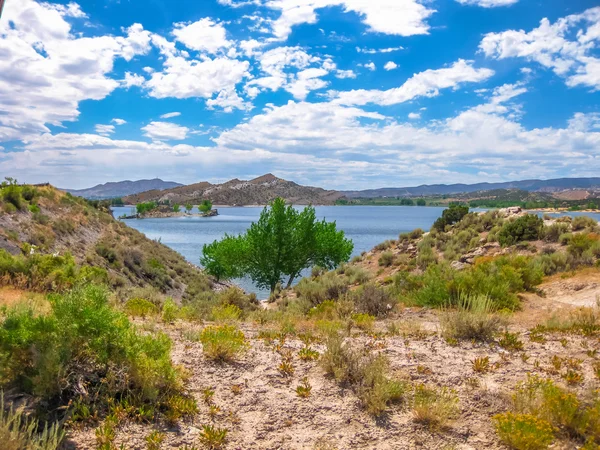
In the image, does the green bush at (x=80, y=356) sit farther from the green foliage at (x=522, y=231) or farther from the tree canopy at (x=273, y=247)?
the tree canopy at (x=273, y=247)

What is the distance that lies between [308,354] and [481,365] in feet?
8.21

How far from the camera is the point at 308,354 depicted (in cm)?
655

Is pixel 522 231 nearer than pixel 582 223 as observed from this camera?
Yes

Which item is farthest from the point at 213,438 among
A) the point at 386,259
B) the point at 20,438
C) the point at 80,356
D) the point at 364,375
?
the point at 386,259

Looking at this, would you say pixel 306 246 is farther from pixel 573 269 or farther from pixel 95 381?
pixel 95 381

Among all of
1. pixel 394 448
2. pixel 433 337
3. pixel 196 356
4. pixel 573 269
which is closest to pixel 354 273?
pixel 573 269

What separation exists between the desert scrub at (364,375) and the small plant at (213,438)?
171 cm

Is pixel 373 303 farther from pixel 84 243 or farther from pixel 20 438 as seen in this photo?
pixel 84 243

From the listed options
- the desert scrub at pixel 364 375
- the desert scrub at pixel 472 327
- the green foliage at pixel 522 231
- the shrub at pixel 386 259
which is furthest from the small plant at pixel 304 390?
the shrub at pixel 386 259

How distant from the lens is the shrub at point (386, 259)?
26173mm

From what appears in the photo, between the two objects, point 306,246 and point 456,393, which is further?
point 306,246

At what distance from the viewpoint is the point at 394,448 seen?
4.45 m

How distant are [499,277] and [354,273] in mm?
11231

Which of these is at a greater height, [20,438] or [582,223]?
[582,223]
